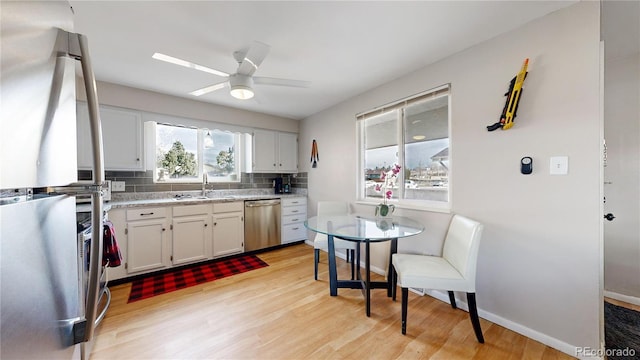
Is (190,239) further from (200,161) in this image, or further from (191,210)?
(200,161)

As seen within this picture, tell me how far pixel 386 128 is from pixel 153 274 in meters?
3.40

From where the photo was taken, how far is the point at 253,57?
1.86 meters

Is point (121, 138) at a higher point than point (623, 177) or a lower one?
higher

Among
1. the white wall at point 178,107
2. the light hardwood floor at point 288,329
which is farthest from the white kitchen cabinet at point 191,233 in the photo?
the white wall at point 178,107

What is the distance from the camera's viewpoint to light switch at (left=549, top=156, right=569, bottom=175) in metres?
1.60

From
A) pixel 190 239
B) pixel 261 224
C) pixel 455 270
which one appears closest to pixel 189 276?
pixel 190 239

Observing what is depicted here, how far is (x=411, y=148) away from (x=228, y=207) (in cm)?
260

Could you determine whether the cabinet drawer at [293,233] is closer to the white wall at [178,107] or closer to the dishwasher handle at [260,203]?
the dishwasher handle at [260,203]

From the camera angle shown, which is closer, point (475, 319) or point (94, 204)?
point (94, 204)

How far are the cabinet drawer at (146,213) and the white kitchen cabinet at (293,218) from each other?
5.48 feet

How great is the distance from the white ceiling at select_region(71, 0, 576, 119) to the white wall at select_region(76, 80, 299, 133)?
0.20m

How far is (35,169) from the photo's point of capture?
376mm

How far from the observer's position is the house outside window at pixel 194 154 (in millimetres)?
3357

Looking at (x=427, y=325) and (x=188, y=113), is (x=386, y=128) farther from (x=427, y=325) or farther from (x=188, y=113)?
(x=188, y=113)
